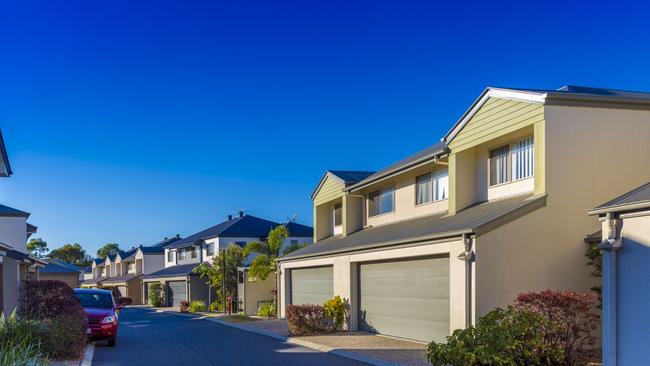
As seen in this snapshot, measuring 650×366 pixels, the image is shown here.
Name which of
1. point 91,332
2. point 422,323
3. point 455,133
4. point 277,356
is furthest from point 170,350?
point 455,133

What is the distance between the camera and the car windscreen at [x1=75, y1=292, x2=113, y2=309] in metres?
20.0

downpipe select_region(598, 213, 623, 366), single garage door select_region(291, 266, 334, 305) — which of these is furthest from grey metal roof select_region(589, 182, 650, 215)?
single garage door select_region(291, 266, 334, 305)

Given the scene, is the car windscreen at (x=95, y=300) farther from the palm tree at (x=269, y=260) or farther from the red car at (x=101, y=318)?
the palm tree at (x=269, y=260)

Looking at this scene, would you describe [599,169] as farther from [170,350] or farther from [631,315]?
[170,350]

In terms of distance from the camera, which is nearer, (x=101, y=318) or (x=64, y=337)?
(x=64, y=337)

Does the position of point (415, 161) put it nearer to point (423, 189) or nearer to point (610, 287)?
point (423, 189)

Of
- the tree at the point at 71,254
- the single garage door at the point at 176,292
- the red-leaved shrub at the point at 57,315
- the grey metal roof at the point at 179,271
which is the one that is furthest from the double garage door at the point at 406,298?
the tree at the point at 71,254

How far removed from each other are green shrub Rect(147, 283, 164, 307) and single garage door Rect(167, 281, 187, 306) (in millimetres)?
721

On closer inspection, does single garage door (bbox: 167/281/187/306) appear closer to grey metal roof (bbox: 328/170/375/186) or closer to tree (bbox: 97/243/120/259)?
grey metal roof (bbox: 328/170/375/186)

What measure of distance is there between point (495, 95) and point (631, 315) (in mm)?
8042

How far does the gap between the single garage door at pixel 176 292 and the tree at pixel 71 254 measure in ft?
189

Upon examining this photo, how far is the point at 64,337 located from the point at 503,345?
953 centimetres

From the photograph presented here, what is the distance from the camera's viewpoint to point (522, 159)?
674 inches

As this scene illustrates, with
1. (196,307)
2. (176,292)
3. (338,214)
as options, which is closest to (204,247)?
(176,292)
